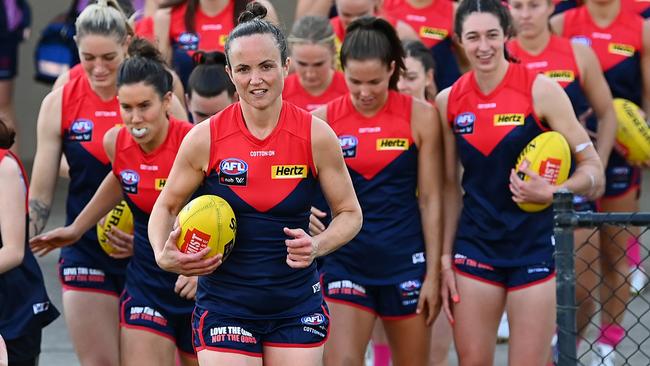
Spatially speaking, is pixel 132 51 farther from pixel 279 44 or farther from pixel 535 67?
pixel 535 67

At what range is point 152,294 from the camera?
6594 millimetres

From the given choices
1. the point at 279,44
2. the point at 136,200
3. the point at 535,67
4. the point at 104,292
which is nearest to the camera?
the point at 279,44

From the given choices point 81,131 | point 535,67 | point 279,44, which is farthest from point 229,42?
point 535,67

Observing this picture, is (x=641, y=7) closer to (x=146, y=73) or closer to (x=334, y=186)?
(x=146, y=73)

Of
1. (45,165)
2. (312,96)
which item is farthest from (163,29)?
(45,165)

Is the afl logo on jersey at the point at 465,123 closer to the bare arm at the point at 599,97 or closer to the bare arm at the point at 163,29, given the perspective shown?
the bare arm at the point at 599,97

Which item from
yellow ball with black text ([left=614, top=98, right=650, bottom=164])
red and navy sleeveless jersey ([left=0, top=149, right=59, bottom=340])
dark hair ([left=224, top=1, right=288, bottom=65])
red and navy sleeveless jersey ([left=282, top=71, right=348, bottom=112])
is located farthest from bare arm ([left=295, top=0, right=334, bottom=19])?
dark hair ([left=224, top=1, right=288, bottom=65])

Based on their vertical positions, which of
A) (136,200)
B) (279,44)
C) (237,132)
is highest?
(279,44)

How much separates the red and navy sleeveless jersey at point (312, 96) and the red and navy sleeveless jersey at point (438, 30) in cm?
116

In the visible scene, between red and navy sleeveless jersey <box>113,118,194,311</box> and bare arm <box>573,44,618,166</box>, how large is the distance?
259 centimetres

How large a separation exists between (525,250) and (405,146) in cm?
81

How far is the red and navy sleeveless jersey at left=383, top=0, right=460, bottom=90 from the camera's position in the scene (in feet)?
28.8

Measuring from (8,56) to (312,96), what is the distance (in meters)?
3.76

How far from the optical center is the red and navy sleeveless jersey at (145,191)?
257 inches
